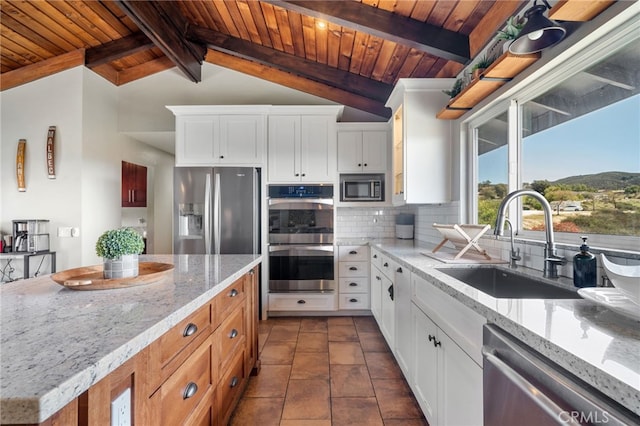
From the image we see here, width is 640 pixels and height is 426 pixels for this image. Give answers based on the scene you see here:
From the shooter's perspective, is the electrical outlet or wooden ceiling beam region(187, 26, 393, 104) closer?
the electrical outlet

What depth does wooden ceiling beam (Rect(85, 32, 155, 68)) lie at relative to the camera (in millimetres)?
3377

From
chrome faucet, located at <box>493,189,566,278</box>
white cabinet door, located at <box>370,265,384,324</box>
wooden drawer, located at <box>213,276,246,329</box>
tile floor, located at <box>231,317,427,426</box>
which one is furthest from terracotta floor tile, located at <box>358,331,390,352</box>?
chrome faucet, located at <box>493,189,566,278</box>

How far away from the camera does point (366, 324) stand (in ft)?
10.4

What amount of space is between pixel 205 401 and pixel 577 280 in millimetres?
1636

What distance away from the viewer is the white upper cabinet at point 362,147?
138 inches

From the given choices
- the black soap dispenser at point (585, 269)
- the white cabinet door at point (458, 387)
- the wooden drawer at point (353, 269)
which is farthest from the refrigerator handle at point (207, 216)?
the black soap dispenser at point (585, 269)

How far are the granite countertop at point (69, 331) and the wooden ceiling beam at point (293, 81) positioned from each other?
10.3 ft

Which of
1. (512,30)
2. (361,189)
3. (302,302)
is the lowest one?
(302,302)

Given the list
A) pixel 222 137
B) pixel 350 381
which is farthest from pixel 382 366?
pixel 222 137

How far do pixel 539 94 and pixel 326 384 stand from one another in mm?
2389

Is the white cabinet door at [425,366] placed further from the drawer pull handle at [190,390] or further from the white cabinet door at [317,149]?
the white cabinet door at [317,149]

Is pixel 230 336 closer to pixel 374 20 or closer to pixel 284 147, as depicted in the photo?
pixel 284 147

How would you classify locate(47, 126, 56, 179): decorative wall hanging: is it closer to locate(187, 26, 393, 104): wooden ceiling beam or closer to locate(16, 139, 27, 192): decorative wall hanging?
locate(16, 139, 27, 192): decorative wall hanging

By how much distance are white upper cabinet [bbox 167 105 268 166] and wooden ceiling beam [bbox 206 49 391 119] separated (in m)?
0.78
